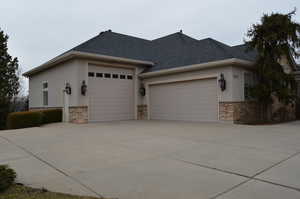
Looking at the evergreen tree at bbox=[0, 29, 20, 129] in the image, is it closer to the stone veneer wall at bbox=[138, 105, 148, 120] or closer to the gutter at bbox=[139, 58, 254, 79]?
the stone veneer wall at bbox=[138, 105, 148, 120]

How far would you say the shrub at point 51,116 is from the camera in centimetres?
1101

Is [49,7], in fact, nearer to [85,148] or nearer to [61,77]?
[61,77]

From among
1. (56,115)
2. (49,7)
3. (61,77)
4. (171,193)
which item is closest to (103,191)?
(171,193)

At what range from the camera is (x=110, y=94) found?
1210 centimetres

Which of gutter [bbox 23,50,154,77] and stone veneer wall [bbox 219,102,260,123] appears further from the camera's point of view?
gutter [bbox 23,50,154,77]

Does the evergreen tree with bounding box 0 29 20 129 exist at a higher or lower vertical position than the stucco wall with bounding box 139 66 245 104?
higher

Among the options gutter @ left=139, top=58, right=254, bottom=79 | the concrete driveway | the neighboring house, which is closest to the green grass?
the concrete driveway

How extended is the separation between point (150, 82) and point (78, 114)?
4.77m

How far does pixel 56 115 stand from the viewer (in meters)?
11.5

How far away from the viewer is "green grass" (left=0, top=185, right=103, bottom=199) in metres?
2.30

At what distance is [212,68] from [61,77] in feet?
27.7

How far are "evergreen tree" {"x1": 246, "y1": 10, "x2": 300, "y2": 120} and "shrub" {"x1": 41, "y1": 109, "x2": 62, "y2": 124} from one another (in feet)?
33.9

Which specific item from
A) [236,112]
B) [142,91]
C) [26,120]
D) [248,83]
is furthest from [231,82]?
[26,120]

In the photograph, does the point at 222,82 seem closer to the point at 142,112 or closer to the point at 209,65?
the point at 209,65
